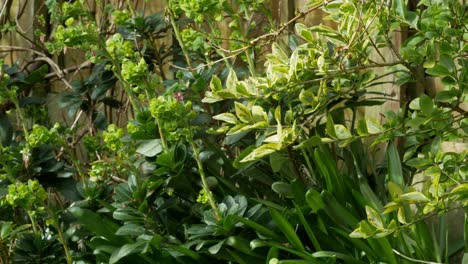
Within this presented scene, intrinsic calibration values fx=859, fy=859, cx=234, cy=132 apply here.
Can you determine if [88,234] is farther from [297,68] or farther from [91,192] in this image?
[297,68]

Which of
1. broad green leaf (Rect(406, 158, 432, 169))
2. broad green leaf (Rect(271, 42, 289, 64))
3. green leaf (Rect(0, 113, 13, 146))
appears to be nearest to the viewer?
broad green leaf (Rect(406, 158, 432, 169))

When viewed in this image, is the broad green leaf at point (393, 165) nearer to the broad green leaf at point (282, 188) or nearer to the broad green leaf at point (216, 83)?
the broad green leaf at point (282, 188)

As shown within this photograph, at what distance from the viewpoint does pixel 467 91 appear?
199 centimetres

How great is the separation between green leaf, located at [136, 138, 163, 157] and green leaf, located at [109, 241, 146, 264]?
27 centimetres

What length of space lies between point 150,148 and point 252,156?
0.69 meters

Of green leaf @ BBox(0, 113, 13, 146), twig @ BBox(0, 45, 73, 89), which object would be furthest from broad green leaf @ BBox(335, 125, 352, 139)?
twig @ BBox(0, 45, 73, 89)

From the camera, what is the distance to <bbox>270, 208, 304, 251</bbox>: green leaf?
2389 mm

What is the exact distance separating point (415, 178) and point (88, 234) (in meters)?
1.17

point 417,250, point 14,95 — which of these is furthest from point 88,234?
point 417,250

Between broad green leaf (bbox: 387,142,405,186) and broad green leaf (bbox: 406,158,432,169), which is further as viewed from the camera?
broad green leaf (bbox: 387,142,405,186)

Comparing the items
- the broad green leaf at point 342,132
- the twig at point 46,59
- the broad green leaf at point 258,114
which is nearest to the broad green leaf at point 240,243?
the broad green leaf at point 258,114

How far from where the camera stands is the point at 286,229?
2420 mm

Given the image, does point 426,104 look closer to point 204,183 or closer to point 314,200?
point 314,200

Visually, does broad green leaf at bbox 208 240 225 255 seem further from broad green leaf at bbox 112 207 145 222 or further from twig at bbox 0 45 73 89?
twig at bbox 0 45 73 89
